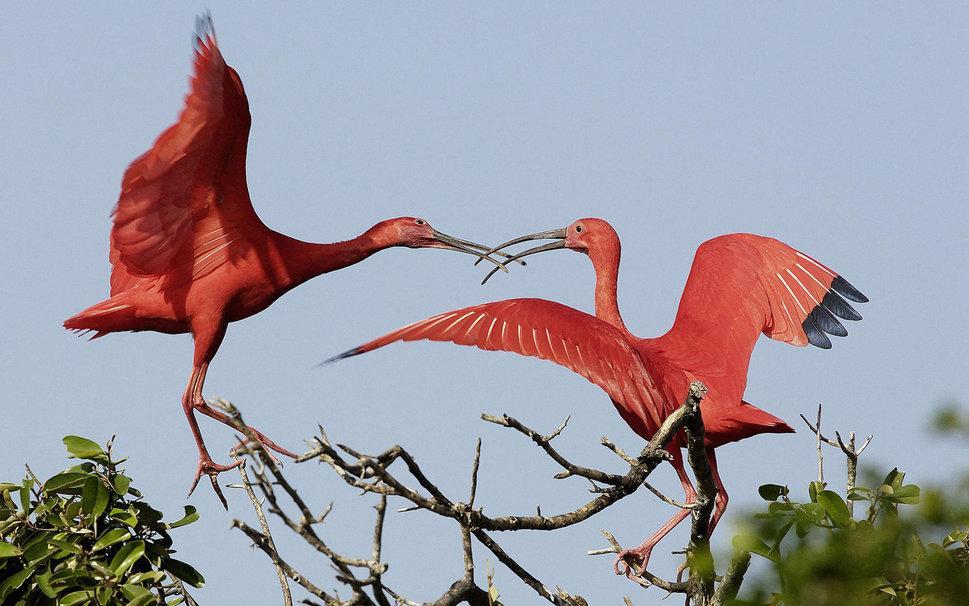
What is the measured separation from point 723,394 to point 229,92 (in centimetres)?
272

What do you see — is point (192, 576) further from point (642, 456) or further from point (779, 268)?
point (779, 268)

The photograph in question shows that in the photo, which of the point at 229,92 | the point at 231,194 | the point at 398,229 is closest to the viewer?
the point at 229,92

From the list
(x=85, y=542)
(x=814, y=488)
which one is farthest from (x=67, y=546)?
(x=814, y=488)

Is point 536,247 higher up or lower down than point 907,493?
higher up

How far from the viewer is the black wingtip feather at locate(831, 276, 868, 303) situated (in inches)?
254

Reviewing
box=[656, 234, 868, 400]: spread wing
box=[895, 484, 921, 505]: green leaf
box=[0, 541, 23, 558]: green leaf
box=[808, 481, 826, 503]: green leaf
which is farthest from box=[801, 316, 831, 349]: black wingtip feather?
box=[0, 541, 23, 558]: green leaf

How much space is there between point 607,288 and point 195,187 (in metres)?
2.23

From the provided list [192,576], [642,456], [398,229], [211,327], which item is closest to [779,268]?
[398,229]

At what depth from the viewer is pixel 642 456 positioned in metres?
4.20

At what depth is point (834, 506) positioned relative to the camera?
12.5 ft

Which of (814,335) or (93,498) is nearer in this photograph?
(93,498)

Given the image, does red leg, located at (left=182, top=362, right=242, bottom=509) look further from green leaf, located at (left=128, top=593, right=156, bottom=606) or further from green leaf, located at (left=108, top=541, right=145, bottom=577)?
green leaf, located at (left=128, top=593, right=156, bottom=606)

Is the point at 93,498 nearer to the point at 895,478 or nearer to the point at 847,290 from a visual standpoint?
the point at 895,478

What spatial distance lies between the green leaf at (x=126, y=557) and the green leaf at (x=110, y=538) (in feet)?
0.12
